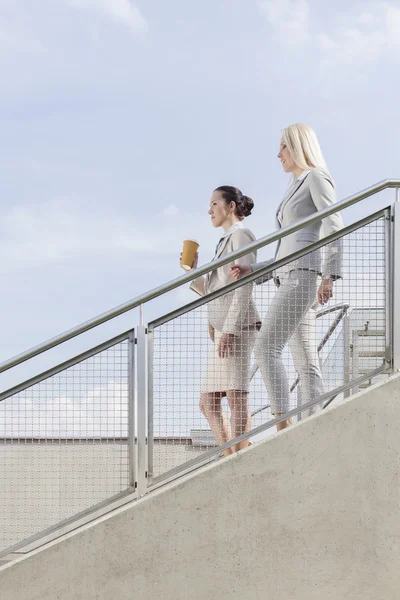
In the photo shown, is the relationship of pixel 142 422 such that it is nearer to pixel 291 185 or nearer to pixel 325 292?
pixel 325 292

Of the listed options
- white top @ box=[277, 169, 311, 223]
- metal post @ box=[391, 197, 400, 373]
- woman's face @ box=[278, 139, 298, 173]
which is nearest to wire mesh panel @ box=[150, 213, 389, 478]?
metal post @ box=[391, 197, 400, 373]

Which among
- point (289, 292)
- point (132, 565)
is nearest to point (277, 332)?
point (289, 292)

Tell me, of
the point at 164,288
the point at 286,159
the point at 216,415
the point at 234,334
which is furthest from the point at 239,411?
the point at 286,159

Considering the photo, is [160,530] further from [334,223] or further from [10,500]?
[334,223]

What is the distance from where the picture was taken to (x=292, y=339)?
5.20 metres

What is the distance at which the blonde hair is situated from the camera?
5352mm

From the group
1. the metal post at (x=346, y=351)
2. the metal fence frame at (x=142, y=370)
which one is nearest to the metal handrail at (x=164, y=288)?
the metal fence frame at (x=142, y=370)

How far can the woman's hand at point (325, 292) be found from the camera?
17.1 feet

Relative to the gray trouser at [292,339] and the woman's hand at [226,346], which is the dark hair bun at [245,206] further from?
the woman's hand at [226,346]

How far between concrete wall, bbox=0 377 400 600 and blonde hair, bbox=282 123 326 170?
138 cm

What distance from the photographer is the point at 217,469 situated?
5.10 meters

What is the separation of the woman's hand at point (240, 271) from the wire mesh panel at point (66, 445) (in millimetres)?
680

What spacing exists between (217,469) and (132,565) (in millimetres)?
644

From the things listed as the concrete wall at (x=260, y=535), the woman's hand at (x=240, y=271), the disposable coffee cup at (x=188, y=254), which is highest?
the disposable coffee cup at (x=188, y=254)
